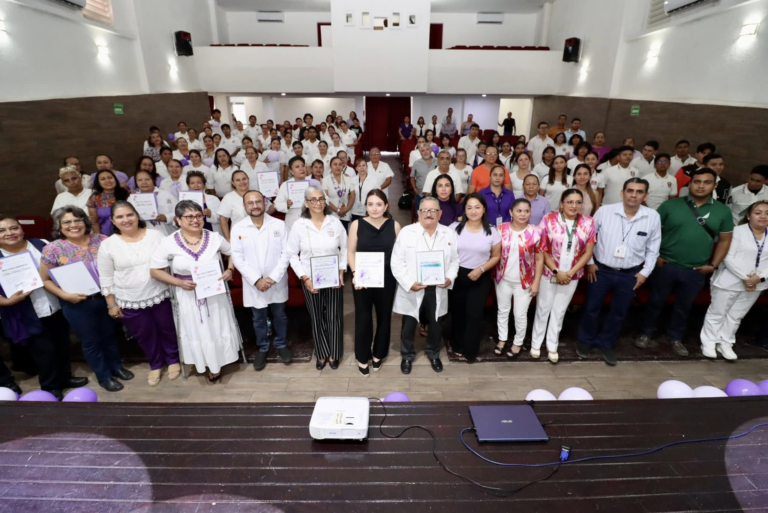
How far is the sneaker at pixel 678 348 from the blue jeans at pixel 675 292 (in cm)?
5

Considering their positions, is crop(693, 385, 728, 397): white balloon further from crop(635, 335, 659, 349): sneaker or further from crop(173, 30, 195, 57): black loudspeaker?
crop(173, 30, 195, 57): black loudspeaker

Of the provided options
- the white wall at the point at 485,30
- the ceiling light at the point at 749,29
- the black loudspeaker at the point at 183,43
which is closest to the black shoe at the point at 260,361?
the ceiling light at the point at 749,29

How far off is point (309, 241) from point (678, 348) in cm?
353

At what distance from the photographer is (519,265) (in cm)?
323

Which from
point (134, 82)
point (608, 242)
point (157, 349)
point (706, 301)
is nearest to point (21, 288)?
point (157, 349)

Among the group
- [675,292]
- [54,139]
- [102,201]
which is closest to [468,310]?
[675,292]

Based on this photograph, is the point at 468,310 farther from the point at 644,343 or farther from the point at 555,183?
the point at 555,183

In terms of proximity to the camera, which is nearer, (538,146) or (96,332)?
(96,332)

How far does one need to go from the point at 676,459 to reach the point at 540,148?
778 cm

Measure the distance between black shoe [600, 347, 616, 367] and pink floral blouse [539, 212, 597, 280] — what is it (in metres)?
0.88

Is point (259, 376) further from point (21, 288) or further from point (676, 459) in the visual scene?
point (676, 459)

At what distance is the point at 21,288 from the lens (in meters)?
2.73

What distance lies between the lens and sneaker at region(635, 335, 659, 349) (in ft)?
12.1

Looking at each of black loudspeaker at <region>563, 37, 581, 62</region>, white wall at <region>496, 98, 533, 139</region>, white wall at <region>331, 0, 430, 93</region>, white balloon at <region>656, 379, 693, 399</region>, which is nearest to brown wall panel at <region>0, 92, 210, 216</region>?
white wall at <region>331, 0, 430, 93</region>
